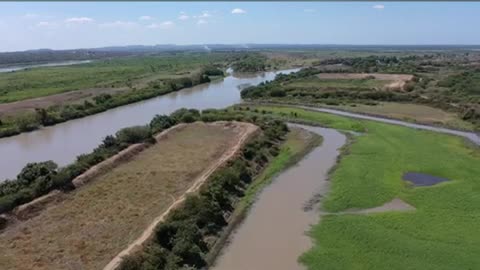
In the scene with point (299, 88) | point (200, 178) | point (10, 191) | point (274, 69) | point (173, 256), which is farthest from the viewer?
point (274, 69)

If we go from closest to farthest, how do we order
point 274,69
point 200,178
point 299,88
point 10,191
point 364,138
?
point 10,191 < point 200,178 < point 364,138 < point 299,88 < point 274,69

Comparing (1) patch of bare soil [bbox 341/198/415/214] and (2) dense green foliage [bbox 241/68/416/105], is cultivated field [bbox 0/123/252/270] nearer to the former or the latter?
(1) patch of bare soil [bbox 341/198/415/214]

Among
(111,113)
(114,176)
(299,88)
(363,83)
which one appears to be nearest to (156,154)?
(114,176)

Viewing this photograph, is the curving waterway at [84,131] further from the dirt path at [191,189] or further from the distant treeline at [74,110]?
the dirt path at [191,189]

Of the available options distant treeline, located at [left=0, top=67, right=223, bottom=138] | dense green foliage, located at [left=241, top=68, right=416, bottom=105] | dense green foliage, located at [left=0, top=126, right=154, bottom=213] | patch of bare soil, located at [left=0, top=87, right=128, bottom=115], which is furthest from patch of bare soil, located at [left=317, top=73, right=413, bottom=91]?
dense green foliage, located at [left=0, top=126, right=154, bottom=213]

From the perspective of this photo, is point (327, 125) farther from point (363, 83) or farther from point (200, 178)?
point (363, 83)

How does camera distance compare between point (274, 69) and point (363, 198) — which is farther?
point (274, 69)
